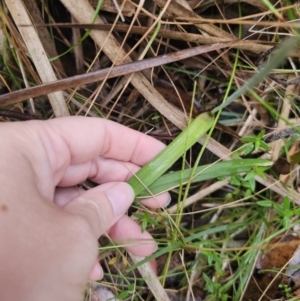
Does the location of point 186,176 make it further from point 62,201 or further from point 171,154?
point 62,201

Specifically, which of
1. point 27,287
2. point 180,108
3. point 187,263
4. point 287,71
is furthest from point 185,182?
point 27,287

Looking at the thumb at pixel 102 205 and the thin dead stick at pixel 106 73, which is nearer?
the thumb at pixel 102 205

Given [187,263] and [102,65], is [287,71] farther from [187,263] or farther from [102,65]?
[187,263]

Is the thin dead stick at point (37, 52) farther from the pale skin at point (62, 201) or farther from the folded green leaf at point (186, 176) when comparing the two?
the folded green leaf at point (186, 176)

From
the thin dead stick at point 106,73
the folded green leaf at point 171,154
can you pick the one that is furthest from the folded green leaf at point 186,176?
the thin dead stick at point 106,73

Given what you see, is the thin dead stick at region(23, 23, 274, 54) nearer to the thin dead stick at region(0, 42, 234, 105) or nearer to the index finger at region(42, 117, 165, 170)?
the thin dead stick at region(0, 42, 234, 105)

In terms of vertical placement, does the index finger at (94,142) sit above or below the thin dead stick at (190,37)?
below

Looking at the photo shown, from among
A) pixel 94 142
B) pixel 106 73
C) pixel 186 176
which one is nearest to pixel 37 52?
pixel 106 73

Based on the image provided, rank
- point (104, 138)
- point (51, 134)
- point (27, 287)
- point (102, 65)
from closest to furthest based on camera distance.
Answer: point (27, 287), point (51, 134), point (104, 138), point (102, 65)
